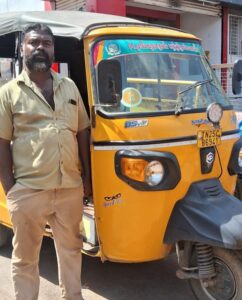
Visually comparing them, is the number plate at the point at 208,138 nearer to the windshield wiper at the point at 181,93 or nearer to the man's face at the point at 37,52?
the windshield wiper at the point at 181,93

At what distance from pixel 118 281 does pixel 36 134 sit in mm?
1739

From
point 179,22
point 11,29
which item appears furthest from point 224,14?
point 11,29

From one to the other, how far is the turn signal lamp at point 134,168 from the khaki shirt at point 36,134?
391 mm

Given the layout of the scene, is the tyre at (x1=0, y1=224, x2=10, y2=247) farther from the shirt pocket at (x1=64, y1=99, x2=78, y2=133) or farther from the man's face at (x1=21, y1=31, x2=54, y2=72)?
the man's face at (x1=21, y1=31, x2=54, y2=72)

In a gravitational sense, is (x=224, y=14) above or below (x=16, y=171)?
above

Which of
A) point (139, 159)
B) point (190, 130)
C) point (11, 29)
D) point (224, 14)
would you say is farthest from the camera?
point (224, 14)

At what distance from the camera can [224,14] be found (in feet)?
42.4

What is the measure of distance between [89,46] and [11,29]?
0.93m

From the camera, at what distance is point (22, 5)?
13.1m

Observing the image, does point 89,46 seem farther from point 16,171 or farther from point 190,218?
point 190,218

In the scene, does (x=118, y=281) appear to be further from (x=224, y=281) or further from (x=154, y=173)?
(x=154, y=173)

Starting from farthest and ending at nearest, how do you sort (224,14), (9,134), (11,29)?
1. (224,14)
2. (11,29)
3. (9,134)

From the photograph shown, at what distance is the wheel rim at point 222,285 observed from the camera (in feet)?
10.4

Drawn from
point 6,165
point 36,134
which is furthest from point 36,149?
point 6,165
